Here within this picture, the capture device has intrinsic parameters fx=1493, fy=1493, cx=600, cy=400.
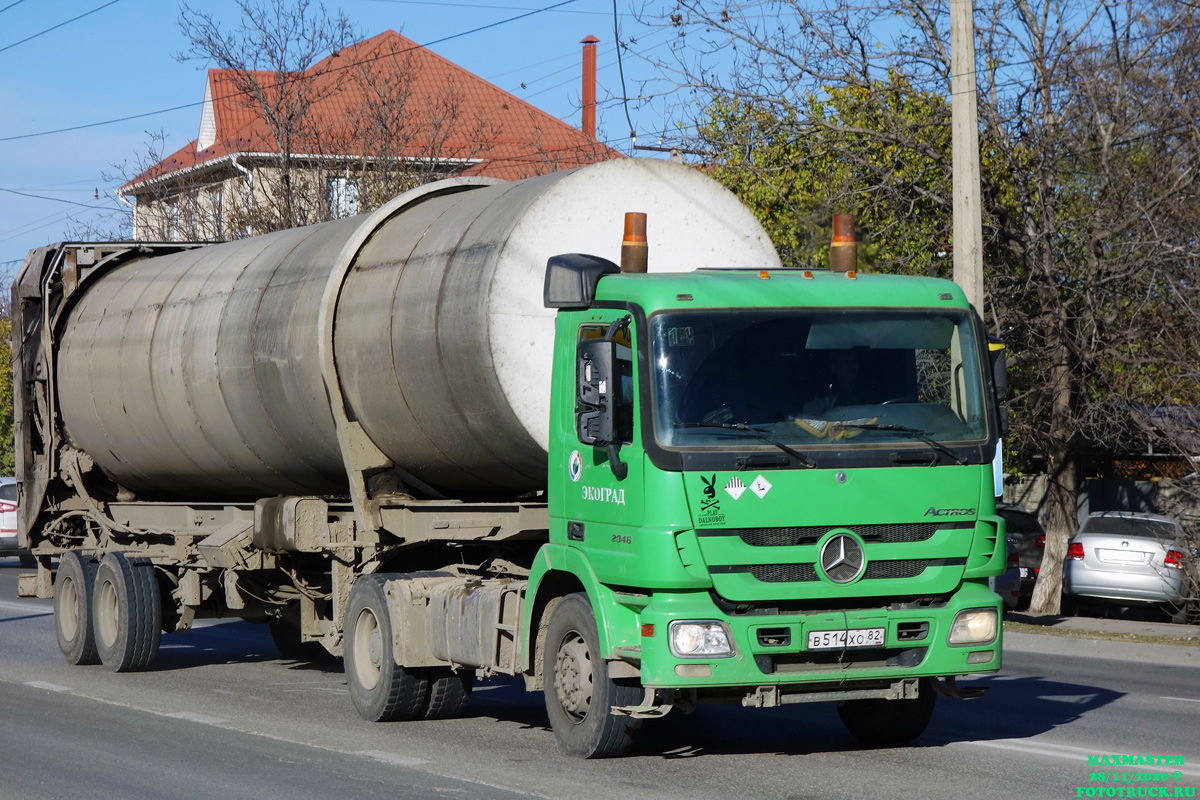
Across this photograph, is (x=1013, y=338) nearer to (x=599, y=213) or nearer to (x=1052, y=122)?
(x=1052, y=122)

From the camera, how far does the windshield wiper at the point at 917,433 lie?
7.50 m

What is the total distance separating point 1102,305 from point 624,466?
43.1 ft

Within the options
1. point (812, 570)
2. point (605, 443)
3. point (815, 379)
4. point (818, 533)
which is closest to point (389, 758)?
point (605, 443)

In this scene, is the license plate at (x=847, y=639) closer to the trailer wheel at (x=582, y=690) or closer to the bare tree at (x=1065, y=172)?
the trailer wheel at (x=582, y=690)

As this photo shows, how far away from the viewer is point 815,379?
7520 mm

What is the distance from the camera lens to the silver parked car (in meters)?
19.6

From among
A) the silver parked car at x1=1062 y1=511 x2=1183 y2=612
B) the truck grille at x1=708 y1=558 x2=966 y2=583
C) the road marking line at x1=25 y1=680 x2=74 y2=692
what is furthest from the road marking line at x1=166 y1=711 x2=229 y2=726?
the silver parked car at x1=1062 y1=511 x2=1183 y2=612

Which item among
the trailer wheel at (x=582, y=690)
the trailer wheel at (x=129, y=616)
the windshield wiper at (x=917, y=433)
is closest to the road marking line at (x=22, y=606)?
the trailer wheel at (x=129, y=616)

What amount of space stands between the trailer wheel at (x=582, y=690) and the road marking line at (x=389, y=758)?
2.56 feet

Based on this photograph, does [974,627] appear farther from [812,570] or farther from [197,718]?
[197,718]

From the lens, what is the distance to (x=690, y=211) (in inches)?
369

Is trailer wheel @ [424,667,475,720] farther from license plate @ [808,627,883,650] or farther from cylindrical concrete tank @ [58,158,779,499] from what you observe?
license plate @ [808,627,883,650]

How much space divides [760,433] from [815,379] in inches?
17.2

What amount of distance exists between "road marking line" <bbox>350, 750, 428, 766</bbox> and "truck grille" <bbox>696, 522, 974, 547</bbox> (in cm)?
217
